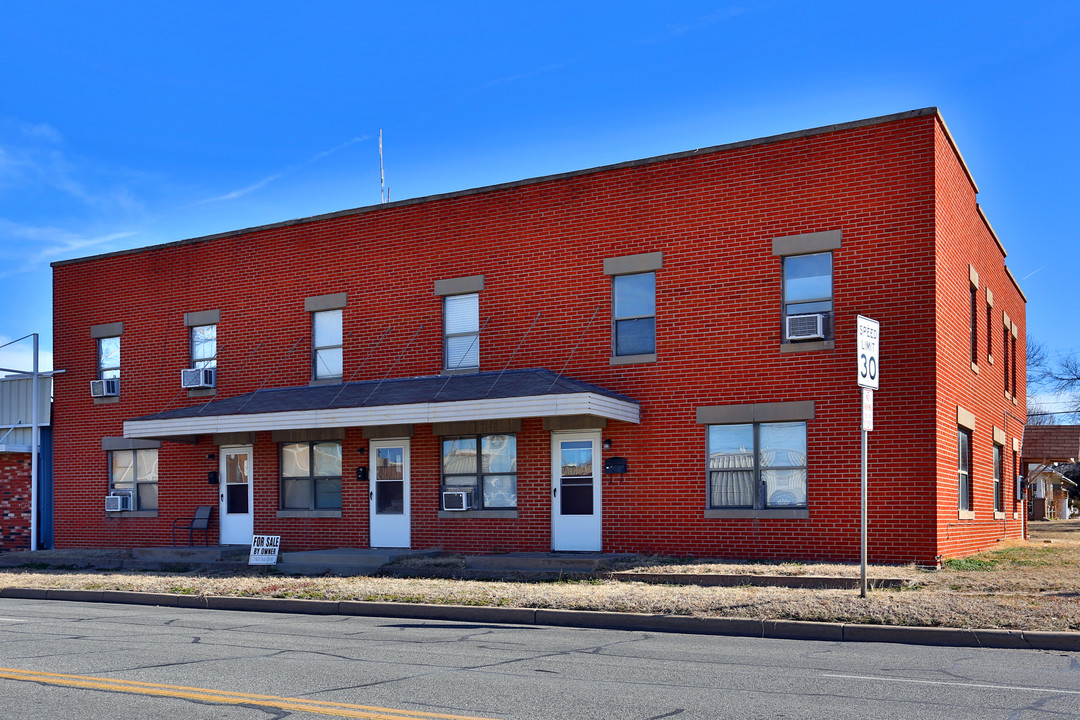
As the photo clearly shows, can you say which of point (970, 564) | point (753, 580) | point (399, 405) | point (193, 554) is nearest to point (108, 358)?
point (193, 554)

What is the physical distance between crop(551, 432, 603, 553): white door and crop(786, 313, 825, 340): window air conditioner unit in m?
4.22

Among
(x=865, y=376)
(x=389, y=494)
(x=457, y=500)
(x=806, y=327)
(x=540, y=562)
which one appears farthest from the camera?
(x=389, y=494)

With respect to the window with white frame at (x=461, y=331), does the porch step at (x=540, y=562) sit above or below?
below

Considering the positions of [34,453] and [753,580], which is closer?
[753,580]

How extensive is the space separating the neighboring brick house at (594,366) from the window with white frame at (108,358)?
33 cm

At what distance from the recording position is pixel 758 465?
59.2 ft

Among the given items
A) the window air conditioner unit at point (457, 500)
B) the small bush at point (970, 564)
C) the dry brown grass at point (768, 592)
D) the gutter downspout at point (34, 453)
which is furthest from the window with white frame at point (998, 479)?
the gutter downspout at point (34, 453)

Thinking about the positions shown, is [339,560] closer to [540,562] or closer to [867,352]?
[540,562]

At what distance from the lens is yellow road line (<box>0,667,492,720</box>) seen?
7.45 m

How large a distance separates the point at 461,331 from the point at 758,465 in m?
6.80

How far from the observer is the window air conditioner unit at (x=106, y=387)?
83.2 ft

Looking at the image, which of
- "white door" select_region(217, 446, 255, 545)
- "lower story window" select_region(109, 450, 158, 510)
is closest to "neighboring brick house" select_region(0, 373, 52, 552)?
"lower story window" select_region(109, 450, 158, 510)

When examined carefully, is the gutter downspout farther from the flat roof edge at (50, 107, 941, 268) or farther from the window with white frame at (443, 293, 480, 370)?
the window with white frame at (443, 293, 480, 370)

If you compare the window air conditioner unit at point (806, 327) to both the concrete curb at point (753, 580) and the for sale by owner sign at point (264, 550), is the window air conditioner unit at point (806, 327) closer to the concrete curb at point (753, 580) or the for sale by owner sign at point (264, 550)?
the concrete curb at point (753, 580)
